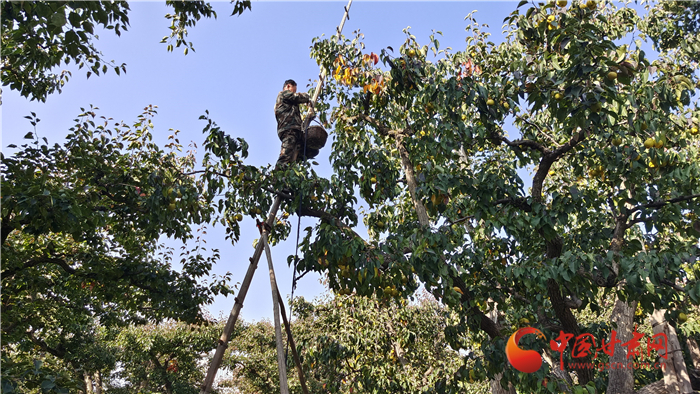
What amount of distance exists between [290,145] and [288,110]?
0.38 m

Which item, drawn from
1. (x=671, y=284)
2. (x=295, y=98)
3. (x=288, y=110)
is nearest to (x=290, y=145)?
(x=288, y=110)

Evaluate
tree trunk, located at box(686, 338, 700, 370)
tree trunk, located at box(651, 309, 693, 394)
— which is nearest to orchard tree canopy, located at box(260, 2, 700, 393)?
tree trunk, located at box(651, 309, 693, 394)

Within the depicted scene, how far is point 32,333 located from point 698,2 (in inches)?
580

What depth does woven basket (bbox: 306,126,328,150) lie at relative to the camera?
489 cm

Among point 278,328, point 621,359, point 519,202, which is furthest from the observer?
point 621,359

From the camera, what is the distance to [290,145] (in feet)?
16.1

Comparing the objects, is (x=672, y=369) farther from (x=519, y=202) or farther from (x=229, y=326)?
(x=229, y=326)

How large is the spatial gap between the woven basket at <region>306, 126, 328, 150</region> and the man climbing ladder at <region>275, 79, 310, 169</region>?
97 millimetres

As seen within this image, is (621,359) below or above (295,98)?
below

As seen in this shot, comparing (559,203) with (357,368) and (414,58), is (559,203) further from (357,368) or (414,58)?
(357,368)

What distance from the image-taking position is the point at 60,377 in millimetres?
2885

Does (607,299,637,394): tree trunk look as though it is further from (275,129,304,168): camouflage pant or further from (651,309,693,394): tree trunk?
(275,129,304,168): camouflage pant

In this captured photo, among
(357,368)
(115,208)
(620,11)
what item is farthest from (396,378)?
(620,11)

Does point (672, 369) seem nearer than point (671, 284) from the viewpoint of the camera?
No
